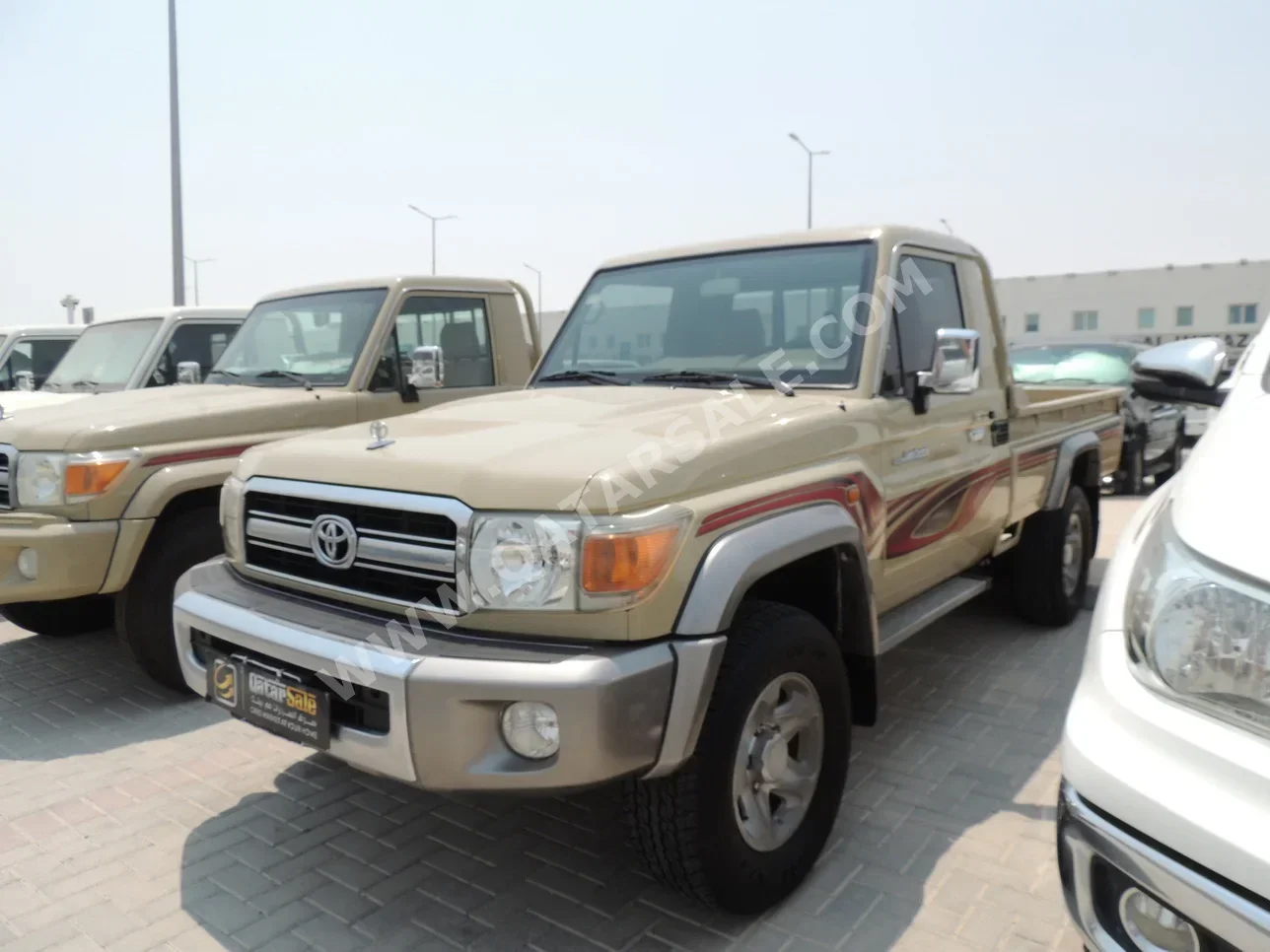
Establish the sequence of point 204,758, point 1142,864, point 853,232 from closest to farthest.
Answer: point 1142,864, point 853,232, point 204,758

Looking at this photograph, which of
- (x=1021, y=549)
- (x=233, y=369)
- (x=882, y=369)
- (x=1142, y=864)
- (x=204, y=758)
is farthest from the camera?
(x=233, y=369)

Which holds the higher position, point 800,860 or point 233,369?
point 233,369

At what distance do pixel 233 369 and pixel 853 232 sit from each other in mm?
3978

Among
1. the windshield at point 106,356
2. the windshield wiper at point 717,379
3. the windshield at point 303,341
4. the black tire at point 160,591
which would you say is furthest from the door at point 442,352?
the windshield at point 106,356

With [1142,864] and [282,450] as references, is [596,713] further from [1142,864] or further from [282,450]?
[282,450]

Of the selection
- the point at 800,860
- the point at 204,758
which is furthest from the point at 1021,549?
the point at 204,758

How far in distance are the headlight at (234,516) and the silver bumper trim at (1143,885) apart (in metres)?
2.55

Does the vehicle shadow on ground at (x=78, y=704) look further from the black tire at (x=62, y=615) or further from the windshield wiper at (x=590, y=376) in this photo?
the windshield wiper at (x=590, y=376)

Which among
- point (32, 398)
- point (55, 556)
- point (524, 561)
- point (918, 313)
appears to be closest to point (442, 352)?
point (55, 556)

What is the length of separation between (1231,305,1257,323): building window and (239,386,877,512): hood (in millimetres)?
47802

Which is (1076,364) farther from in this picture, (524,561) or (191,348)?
(524,561)

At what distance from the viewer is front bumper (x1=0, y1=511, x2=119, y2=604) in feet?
13.8

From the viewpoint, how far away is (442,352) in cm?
573

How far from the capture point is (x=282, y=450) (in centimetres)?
311
